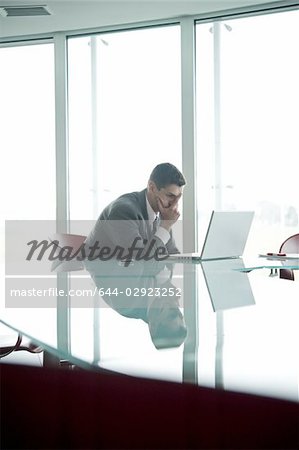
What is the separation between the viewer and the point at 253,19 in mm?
4926

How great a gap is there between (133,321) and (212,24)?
443 cm

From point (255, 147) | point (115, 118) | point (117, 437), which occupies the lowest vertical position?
point (117, 437)

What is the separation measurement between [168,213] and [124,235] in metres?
0.48

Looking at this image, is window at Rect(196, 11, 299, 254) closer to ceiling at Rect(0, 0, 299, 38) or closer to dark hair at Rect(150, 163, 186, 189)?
ceiling at Rect(0, 0, 299, 38)

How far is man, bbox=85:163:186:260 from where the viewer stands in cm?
306

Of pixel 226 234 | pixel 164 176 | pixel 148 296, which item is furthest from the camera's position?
pixel 164 176

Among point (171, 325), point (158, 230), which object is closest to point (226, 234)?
point (158, 230)

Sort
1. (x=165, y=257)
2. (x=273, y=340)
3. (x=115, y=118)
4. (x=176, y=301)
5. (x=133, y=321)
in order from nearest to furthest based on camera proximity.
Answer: (x=273, y=340)
(x=133, y=321)
(x=176, y=301)
(x=165, y=257)
(x=115, y=118)

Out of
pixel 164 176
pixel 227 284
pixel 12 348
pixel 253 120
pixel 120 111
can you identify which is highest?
pixel 120 111

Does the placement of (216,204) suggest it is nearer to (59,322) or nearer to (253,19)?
(253,19)

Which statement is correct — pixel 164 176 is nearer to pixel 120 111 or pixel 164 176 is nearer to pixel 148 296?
pixel 148 296

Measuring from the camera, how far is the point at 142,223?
3221 millimetres

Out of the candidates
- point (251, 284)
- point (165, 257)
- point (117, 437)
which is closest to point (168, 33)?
point (165, 257)

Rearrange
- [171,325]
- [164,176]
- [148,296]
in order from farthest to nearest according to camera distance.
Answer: [164,176], [148,296], [171,325]
